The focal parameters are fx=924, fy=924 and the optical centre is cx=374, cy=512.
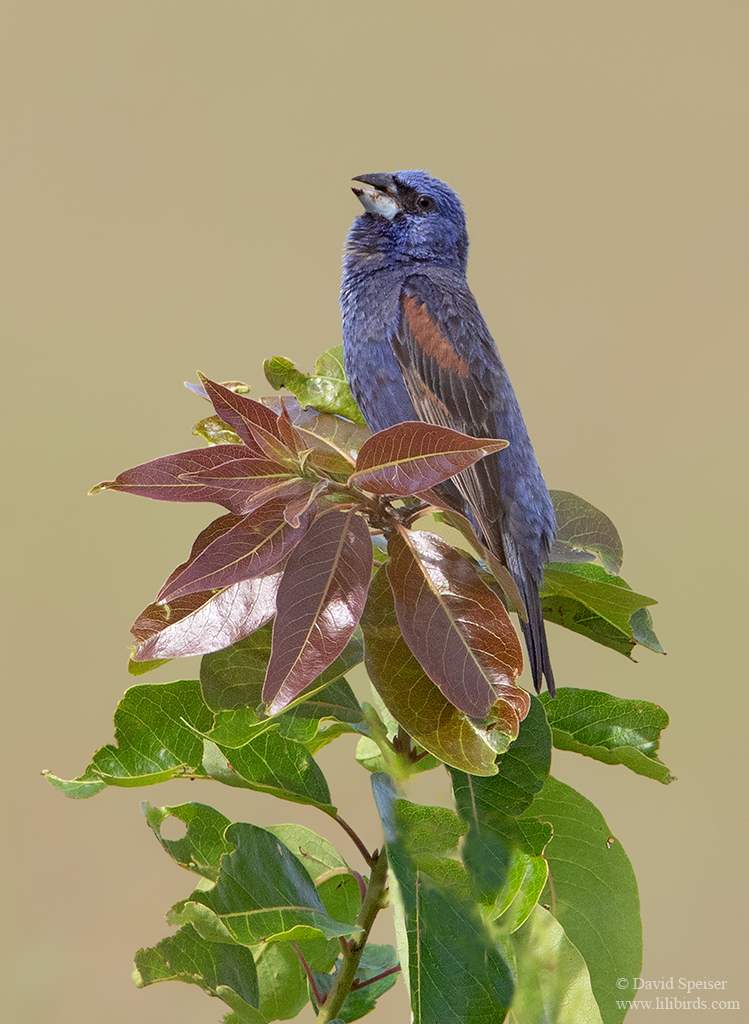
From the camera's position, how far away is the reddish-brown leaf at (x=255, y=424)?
72cm

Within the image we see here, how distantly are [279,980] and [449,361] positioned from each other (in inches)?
34.0

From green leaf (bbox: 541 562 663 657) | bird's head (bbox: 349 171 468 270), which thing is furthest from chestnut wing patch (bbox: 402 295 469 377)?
green leaf (bbox: 541 562 663 657)

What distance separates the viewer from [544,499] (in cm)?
124

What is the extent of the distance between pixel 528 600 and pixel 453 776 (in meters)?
0.28

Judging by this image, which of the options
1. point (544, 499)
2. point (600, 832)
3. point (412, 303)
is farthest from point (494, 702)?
point (412, 303)

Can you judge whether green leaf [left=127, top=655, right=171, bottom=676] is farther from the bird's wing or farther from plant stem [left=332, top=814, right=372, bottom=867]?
the bird's wing

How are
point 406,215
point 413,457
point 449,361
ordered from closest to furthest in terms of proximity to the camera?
point 413,457
point 449,361
point 406,215

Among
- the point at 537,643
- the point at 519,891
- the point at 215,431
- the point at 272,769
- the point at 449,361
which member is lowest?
the point at 519,891

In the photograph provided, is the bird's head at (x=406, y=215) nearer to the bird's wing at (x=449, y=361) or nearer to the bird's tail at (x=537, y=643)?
the bird's wing at (x=449, y=361)

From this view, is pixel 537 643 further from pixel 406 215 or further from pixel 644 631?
pixel 406 215

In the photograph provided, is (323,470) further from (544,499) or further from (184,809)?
(544,499)

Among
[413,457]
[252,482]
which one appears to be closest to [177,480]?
[252,482]

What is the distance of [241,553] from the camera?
71 cm

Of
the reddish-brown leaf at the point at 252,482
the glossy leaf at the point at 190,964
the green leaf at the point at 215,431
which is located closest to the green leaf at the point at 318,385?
the green leaf at the point at 215,431
